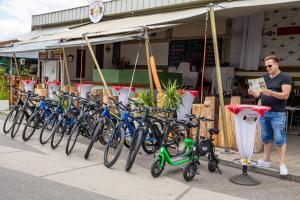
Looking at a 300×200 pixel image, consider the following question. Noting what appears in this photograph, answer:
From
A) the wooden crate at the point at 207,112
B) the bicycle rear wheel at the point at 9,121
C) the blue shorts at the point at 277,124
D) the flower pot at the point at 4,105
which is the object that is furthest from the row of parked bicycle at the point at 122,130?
the flower pot at the point at 4,105

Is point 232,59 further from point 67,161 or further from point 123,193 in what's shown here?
point 123,193

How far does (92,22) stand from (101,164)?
9.51m

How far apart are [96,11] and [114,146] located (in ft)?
30.6

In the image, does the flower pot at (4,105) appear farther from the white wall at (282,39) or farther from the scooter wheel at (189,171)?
the scooter wheel at (189,171)

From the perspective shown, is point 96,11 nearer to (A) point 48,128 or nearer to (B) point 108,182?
(A) point 48,128

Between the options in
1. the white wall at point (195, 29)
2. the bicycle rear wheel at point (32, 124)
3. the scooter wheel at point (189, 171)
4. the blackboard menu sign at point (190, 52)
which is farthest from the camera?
the blackboard menu sign at point (190, 52)

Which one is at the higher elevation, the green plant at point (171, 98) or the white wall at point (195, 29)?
the white wall at point (195, 29)

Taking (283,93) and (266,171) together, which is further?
(266,171)

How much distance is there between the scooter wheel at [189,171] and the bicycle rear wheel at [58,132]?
115 inches

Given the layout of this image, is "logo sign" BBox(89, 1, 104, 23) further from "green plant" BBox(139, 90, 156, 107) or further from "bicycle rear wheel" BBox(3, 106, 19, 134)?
"green plant" BBox(139, 90, 156, 107)

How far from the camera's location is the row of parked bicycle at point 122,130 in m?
6.04

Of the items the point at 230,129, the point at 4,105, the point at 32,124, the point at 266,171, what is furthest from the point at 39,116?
the point at 4,105

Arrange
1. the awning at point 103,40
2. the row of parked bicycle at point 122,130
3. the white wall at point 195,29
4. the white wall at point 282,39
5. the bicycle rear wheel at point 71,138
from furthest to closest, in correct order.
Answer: the white wall at point 195,29 < the white wall at point 282,39 < the awning at point 103,40 < the bicycle rear wheel at point 71,138 < the row of parked bicycle at point 122,130

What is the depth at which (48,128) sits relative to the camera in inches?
318
